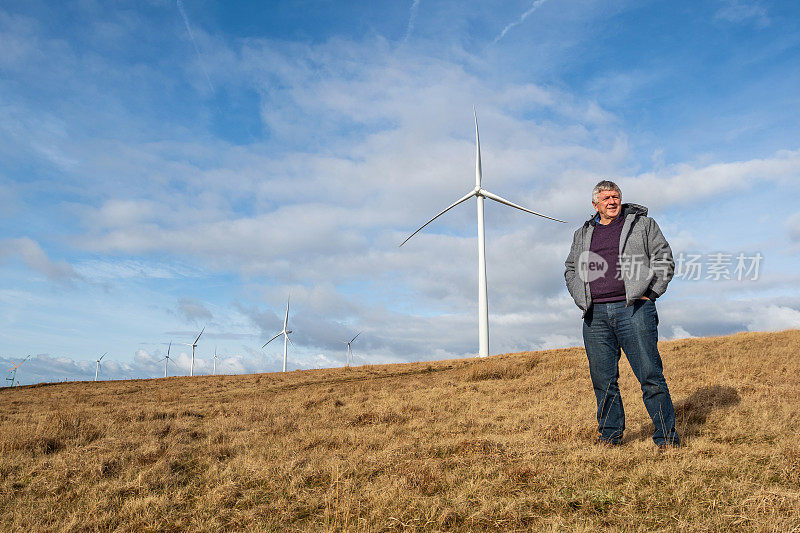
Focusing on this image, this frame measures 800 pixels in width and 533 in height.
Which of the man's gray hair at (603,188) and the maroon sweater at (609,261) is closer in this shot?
the maroon sweater at (609,261)

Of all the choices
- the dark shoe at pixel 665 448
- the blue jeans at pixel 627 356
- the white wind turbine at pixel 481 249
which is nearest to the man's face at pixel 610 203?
the blue jeans at pixel 627 356

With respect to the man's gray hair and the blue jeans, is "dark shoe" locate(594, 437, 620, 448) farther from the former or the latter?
the man's gray hair

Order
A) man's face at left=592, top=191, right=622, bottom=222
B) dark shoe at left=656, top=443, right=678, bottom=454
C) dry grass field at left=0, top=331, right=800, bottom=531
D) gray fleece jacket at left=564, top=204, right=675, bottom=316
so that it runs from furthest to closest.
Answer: man's face at left=592, top=191, right=622, bottom=222, gray fleece jacket at left=564, top=204, right=675, bottom=316, dark shoe at left=656, top=443, right=678, bottom=454, dry grass field at left=0, top=331, right=800, bottom=531

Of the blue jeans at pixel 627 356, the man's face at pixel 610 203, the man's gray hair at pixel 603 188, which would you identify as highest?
the man's gray hair at pixel 603 188

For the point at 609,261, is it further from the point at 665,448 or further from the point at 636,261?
the point at 665,448

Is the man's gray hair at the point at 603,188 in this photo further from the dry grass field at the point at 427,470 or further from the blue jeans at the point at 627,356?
the dry grass field at the point at 427,470

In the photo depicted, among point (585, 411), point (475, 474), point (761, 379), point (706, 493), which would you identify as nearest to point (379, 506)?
point (475, 474)

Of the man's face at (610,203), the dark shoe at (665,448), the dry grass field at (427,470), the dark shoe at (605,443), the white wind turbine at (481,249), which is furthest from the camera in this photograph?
the white wind turbine at (481,249)

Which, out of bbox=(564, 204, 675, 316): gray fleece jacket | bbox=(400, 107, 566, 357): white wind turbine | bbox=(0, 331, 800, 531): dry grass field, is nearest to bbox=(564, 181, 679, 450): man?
bbox=(564, 204, 675, 316): gray fleece jacket

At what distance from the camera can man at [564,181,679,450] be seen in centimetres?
516

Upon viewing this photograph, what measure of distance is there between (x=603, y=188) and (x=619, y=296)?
1336mm

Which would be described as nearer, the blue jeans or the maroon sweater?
the blue jeans

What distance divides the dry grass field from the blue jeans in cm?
30

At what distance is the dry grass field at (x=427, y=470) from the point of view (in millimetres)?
3645
